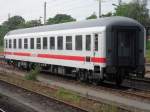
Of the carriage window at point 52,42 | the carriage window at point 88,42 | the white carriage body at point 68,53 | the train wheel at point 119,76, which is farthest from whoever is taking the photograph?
the carriage window at point 52,42

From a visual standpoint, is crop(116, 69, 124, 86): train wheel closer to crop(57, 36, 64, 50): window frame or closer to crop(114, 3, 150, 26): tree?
crop(57, 36, 64, 50): window frame

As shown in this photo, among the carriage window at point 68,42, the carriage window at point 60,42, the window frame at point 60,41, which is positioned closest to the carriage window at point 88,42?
the carriage window at point 68,42

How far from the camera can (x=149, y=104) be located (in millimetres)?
14633

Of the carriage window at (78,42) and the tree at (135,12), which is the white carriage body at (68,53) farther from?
the tree at (135,12)

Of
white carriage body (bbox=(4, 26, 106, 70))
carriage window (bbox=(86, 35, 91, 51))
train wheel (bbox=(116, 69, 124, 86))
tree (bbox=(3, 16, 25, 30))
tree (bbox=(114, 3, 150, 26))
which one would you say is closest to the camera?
white carriage body (bbox=(4, 26, 106, 70))

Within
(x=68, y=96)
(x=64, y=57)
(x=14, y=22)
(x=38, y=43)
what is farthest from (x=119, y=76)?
(x=14, y=22)

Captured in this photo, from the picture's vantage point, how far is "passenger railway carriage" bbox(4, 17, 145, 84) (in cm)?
1873

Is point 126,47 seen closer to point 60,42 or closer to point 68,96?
point 68,96

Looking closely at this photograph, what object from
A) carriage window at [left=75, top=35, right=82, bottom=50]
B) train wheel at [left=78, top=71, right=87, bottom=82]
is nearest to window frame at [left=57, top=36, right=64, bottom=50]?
carriage window at [left=75, top=35, right=82, bottom=50]

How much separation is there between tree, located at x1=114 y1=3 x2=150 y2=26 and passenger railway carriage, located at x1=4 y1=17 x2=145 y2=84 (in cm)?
5082

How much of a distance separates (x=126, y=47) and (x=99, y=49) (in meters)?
1.37

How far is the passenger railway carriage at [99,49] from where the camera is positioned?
18.7m

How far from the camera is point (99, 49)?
18.9 metres

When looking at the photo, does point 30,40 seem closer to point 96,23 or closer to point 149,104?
point 96,23
